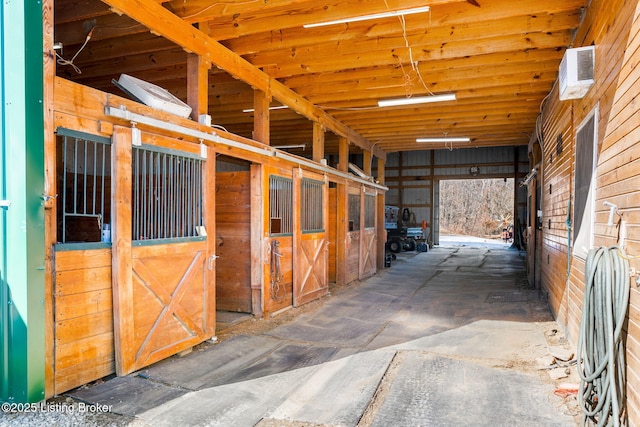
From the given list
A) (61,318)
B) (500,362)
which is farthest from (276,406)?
(500,362)

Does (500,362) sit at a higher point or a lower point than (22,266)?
lower

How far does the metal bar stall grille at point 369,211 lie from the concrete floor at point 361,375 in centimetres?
350

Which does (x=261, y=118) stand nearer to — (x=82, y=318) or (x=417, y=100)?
(x=417, y=100)

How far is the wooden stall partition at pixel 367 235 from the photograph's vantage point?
8.39 meters

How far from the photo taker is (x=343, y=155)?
25.4 feet

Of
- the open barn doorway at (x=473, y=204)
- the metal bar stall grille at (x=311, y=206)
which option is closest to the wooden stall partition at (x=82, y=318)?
the metal bar stall grille at (x=311, y=206)

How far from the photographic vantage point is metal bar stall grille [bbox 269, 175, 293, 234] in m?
5.20

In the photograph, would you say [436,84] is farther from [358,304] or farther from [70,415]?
[70,415]

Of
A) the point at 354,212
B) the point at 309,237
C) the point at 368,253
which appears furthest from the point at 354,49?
the point at 368,253

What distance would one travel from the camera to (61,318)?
265 centimetres

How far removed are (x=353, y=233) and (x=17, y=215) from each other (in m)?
6.07

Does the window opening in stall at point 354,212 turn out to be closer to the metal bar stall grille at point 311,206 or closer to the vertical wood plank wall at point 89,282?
the metal bar stall grille at point 311,206

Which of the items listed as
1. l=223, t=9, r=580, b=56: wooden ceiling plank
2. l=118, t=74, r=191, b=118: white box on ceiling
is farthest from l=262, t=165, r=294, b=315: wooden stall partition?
l=118, t=74, r=191, b=118: white box on ceiling

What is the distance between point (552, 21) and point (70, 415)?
4.88 metres
